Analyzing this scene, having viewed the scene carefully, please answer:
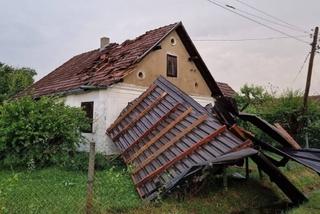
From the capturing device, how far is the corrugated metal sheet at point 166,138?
8125 millimetres

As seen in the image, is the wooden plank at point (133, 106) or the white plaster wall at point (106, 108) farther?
the white plaster wall at point (106, 108)

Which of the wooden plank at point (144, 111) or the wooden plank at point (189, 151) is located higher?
the wooden plank at point (144, 111)

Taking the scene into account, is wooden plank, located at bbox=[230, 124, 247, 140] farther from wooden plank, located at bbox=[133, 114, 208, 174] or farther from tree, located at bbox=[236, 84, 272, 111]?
tree, located at bbox=[236, 84, 272, 111]

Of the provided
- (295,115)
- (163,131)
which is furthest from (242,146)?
(295,115)

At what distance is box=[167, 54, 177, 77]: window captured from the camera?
53.1 feet

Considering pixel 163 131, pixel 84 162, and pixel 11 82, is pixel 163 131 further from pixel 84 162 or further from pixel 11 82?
pixel 11 82

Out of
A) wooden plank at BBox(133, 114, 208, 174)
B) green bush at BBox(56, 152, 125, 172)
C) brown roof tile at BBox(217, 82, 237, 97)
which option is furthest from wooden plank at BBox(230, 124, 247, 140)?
brown roof tile at BBox(217, 82, 237, 97)

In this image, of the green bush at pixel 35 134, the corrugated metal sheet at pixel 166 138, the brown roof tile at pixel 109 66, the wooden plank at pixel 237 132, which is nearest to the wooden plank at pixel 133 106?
the corrugated metal sheet at pixel 166 138

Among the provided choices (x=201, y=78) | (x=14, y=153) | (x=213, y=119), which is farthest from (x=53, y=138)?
(x=201, y=78)

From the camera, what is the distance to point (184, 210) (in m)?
7.44

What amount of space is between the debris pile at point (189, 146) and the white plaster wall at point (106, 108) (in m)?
2.09

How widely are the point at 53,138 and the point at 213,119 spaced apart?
5.62m

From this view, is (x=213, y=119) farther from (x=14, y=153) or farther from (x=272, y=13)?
(x=272, y=13)

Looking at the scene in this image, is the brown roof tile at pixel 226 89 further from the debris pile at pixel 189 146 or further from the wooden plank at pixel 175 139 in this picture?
the wooden plank at pixel 175 139
